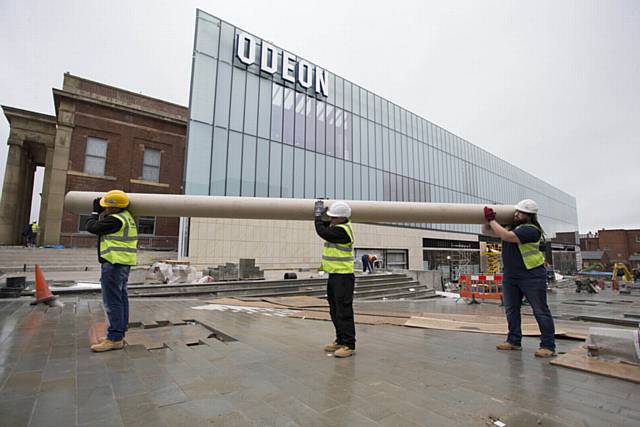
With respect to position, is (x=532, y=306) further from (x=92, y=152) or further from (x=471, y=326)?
(x=92, y=152)

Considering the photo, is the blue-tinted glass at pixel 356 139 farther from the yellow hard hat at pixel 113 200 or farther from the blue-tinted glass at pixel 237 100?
the yellow hard hat at pixel 113 200

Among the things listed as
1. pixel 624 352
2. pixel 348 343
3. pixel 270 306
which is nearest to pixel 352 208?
pixel 348 343

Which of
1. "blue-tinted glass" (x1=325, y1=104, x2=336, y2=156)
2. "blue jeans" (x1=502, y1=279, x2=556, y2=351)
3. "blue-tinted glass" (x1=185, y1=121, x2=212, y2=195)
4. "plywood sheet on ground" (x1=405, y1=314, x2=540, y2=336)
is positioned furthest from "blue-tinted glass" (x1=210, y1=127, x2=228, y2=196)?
"blue jeans" (x1=502, y1=279, x2=556, y2=351)

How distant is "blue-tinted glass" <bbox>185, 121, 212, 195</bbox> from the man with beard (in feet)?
54.2

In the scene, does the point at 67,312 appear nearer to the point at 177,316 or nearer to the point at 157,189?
the point at 177,316

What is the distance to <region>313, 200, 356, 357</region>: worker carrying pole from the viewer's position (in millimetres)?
3572

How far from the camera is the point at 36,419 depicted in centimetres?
197

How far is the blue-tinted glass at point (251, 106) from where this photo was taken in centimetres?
2038

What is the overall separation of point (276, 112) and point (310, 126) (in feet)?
9.27

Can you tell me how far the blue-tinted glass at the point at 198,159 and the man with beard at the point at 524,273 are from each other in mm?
16526

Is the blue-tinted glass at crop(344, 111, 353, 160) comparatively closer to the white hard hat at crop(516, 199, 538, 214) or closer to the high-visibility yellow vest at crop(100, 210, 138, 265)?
the white hard hat at crop(516, 199, 538, 214)

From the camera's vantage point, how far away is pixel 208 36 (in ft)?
63.1

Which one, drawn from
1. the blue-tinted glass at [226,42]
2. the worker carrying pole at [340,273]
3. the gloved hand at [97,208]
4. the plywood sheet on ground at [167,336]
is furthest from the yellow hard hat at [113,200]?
the blue-tinted glass at [226,42]

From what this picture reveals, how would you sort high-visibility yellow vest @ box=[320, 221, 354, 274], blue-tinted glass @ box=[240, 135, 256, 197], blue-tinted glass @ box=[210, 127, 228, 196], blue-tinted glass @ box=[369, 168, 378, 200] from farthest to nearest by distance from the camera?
blue-tinted glass @ box=[369, 168, 378, 200] → blue-tinted glass @ box=[240, 135, 256, 197] → blue-tinted glass @ box=[210, 127, 228, 196] → high-visibility yellow vest @ box=[320, 221, 354, 274]
